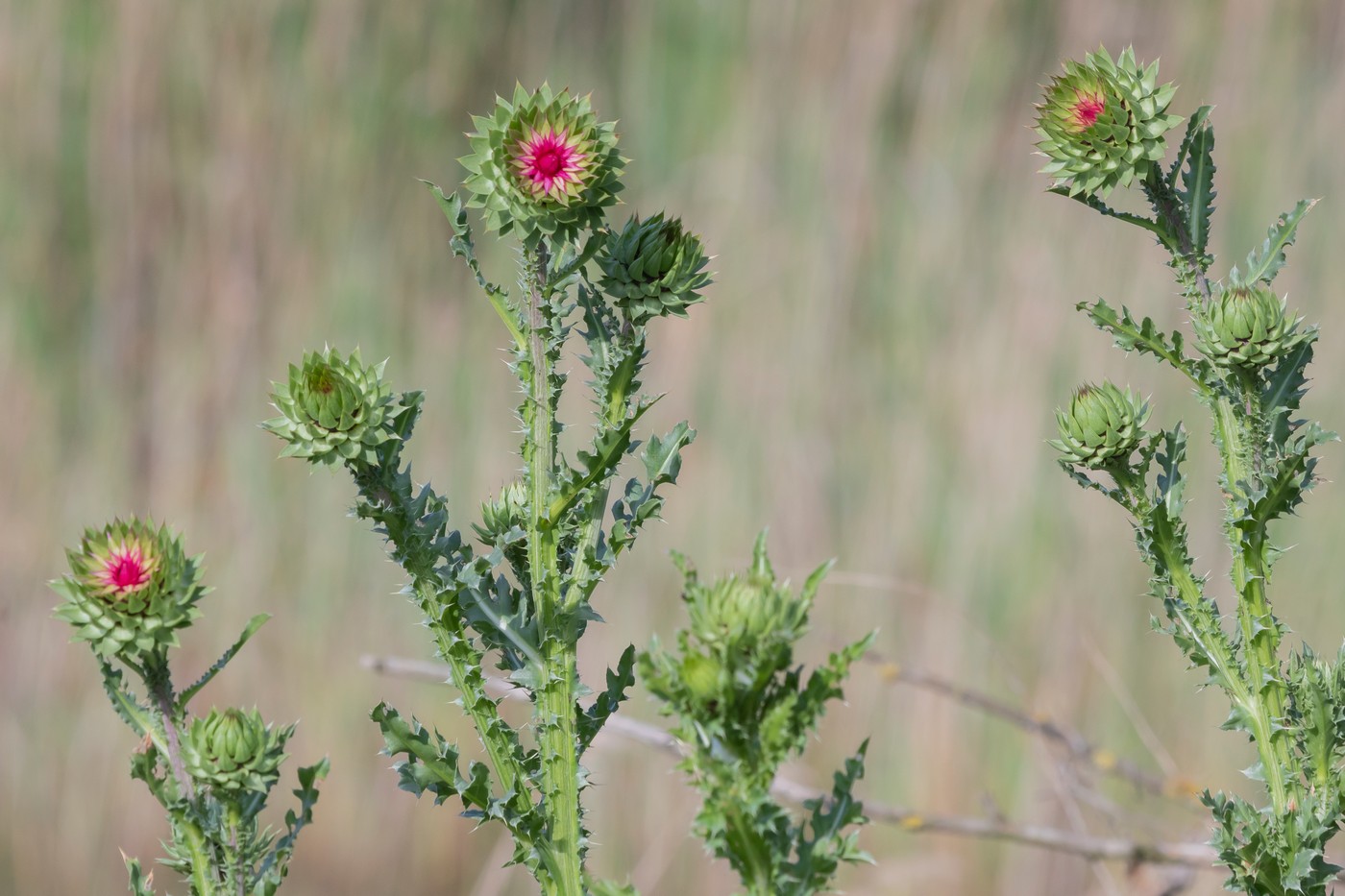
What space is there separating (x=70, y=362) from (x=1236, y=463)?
121 inches

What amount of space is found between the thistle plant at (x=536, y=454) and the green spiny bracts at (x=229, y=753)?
3.8 inches

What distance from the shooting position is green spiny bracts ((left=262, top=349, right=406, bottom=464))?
1.00m

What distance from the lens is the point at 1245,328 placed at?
3.57ft

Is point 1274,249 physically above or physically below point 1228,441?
above

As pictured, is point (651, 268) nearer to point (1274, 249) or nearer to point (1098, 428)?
point (1098, 428)

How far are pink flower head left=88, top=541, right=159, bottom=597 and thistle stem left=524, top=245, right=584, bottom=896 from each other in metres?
0.29

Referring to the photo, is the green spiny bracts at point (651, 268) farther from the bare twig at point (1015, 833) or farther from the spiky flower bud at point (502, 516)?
the bare twig at point (1015, 833)

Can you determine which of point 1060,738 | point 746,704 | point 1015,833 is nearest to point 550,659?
point 746,704

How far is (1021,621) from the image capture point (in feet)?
10.7

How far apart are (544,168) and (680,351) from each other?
2.40 metres

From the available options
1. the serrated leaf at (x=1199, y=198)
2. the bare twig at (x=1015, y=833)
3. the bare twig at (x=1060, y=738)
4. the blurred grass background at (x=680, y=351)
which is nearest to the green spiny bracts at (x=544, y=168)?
the serrated leaf at (x=1199, y=198)

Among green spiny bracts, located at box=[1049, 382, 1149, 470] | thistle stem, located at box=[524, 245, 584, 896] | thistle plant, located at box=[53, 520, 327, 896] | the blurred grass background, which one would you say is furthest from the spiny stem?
the blurred grass background

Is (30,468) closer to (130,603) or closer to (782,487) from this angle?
(782,487)

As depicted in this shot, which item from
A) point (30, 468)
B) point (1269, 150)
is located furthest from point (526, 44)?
point (1269, 150)
